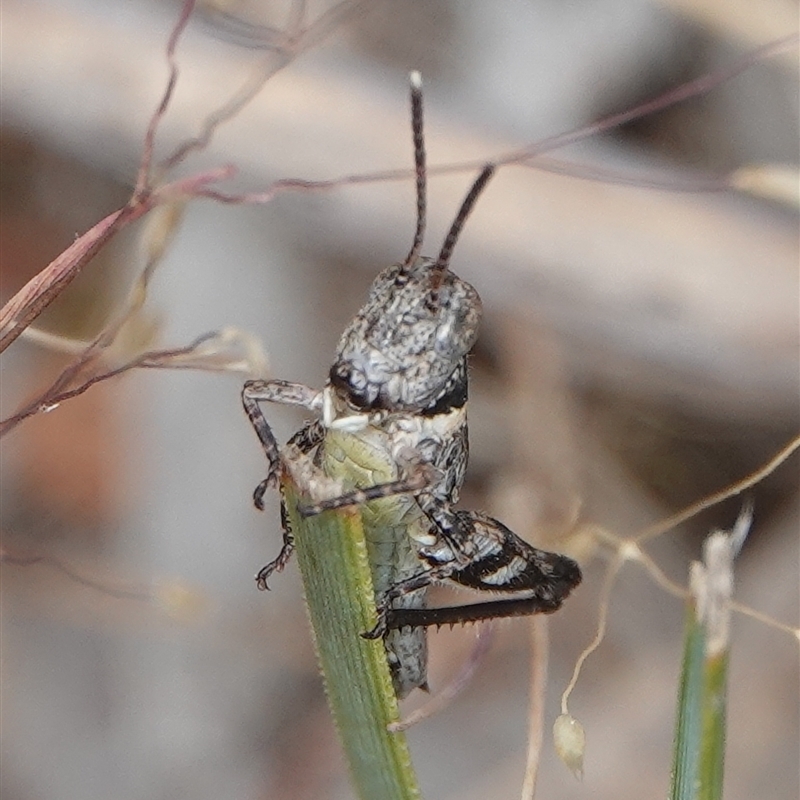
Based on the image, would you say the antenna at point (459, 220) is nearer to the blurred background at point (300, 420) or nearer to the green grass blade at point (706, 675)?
the green grass blade at point (706, 675)

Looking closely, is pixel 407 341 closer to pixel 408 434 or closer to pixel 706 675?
pixel 408 434

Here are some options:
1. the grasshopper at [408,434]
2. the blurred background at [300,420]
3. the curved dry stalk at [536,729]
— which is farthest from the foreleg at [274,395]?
the blurred background at [300,420]

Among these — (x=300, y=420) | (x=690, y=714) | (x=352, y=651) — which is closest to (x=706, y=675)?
(x=690, y=714)

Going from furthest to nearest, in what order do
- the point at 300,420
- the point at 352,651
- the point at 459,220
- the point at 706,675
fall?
the point at 300,420 < the point at 459,220 < the point at 352,651 < the point at 706,675

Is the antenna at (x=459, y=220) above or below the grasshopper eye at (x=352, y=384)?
above

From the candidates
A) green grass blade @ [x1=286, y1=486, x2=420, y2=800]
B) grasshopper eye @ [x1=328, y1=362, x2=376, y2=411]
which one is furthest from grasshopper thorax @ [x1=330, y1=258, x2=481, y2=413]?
green grass blade @ [x1=286, y1=486, x2=420, y2=800]

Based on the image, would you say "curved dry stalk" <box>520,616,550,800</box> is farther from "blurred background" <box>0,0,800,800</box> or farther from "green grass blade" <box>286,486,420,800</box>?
"blurred background" <box>0,0,800,800</box>

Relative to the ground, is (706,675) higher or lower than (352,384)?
lower
